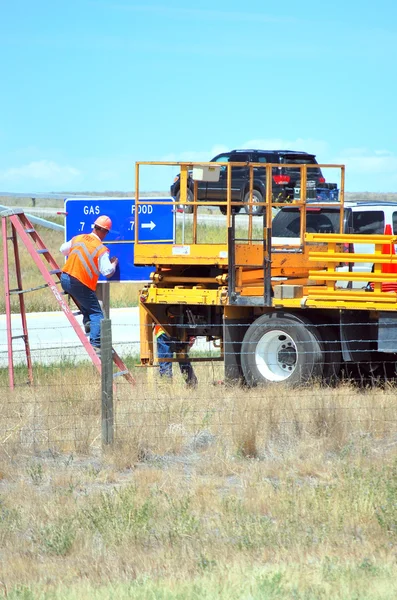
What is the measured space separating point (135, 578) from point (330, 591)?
45.8 inches

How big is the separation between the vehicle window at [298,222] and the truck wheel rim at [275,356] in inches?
110

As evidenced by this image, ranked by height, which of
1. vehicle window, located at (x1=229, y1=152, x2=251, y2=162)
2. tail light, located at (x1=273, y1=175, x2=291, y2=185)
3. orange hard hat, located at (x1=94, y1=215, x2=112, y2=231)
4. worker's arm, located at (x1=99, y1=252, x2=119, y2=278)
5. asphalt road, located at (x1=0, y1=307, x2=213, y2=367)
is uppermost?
vehicle window, located at (x1=229, y1=152, x2=251, y2=162)

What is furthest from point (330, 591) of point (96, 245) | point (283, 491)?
point (96, 245)

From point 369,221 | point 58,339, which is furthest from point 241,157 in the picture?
point 369,221

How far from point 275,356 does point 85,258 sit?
8.98 feet

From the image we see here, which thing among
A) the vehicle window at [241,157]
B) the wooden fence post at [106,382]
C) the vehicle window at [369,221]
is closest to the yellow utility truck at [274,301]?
the vehicle window at [369,221]

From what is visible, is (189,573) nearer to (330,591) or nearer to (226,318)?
(330,591)

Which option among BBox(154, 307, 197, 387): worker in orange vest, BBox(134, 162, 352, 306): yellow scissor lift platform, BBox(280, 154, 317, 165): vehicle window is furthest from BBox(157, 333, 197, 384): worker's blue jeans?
BBox(280, 154, 317, 165): vehicle window

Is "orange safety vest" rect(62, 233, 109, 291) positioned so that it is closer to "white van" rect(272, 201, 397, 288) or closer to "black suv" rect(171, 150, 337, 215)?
"white van" rect(272, 201, 397, 288)

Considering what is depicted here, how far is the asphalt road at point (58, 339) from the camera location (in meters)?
18.7

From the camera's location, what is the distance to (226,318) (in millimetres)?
12953

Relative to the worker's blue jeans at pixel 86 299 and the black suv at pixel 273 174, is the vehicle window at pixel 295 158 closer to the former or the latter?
the black suv at pixel 273 174

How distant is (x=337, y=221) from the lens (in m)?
15.7

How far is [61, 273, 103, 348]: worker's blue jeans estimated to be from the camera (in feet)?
44.8
